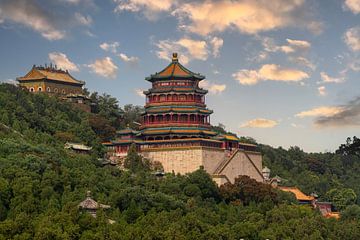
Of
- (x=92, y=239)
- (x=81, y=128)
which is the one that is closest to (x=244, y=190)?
(x=81, y=128)

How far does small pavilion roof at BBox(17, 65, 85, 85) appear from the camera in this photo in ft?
294

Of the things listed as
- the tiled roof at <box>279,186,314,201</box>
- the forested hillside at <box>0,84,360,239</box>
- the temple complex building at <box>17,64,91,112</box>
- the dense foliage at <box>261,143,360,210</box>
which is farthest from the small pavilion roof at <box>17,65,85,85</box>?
the tiled roof at <box>279,186,314,201</box>

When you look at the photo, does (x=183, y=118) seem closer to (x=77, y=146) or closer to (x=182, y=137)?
(x=182, y=137)

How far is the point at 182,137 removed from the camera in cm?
7194

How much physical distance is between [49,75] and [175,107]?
74.5 feet

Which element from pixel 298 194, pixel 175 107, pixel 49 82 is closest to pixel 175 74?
pixel 175 107

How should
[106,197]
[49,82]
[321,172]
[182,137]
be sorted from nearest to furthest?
1. [106,197]
2. [182,137]
3. [49,82]
4. [321,172]

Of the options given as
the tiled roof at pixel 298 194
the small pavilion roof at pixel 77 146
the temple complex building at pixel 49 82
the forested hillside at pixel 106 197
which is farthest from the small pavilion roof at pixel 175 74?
the temple complex building at pixel 49 82

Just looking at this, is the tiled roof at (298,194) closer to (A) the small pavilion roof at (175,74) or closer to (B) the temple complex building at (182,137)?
(B) the temple complex building at (182,137)

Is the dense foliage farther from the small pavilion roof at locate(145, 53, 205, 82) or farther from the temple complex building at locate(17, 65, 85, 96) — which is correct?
the temple complex building at locate(17, 65, 85, 96)

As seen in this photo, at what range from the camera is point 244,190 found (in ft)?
213

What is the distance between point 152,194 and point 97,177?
17.8ft

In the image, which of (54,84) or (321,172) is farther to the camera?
(321,172)

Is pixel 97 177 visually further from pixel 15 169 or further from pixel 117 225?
pixel 117 225
